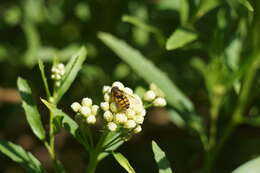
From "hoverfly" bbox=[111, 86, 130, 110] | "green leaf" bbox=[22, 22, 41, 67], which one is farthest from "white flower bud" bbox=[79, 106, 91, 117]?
"green leaf" bbox=[22, 22, 41, 67]

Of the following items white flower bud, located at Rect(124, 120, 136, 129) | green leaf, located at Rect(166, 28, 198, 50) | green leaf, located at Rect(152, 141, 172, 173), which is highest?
white flower bud, located at Rect(124, 120, 136, 129)

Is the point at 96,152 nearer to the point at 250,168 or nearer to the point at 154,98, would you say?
Answer: the point at 154,98

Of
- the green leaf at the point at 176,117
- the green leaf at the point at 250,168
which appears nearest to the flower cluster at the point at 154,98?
the green leaf at the point at 250,168

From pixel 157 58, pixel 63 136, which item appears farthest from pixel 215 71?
pixel 63 136

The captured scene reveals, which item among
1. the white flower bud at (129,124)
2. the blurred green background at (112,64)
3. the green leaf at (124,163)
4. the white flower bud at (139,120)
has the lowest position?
the blurred green background at (112,64)

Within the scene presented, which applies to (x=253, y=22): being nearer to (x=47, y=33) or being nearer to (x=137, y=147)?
(x=137, y=147)

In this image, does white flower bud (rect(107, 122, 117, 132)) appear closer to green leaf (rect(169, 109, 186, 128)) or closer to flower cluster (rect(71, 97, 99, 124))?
flower cluster (rect(71, 97, 99, 124))

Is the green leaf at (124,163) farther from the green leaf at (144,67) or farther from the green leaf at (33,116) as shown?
the green leaf at (144,67)
